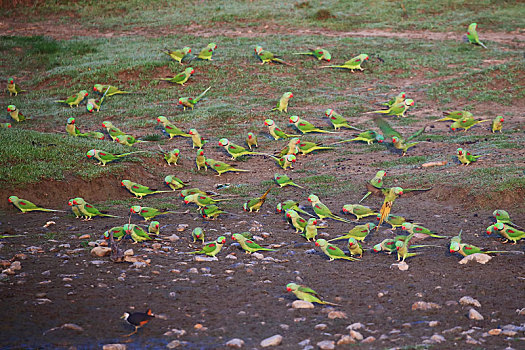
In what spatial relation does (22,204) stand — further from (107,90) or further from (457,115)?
(457,115)

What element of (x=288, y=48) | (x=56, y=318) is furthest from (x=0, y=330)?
(x=288, y=48)

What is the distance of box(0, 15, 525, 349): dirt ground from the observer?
566cm

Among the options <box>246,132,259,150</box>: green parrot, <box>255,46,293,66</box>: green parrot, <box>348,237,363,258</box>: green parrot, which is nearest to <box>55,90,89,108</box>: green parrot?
<box>255,46,293,66</box>: green parrot

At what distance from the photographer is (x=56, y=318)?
5922mm

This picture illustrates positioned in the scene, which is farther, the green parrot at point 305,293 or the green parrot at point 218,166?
the green parrot at point 218,166

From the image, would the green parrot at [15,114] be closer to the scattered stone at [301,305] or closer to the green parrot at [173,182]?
the green parrot at [173,182]

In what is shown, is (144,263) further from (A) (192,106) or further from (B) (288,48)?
(B) (288,48)

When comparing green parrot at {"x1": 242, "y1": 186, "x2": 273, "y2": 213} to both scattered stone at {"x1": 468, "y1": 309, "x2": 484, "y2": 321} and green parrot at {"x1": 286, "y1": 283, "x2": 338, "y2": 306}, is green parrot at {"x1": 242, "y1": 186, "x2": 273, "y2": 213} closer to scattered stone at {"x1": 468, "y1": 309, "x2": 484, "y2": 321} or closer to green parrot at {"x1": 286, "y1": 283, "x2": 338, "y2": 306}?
green parrot at {"x1": 286, "y1": 283, "x2": 338, "y2": 306}

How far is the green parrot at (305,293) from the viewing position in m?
6.23

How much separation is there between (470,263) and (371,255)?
1166 millimetres

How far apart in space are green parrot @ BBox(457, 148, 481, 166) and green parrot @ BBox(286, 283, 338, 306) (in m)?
5.29

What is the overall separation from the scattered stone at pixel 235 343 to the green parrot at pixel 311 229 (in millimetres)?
2777

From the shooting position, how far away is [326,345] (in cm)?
540

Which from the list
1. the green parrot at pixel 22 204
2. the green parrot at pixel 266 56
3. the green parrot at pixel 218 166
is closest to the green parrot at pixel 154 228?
the green parrot at pixel 22 204
